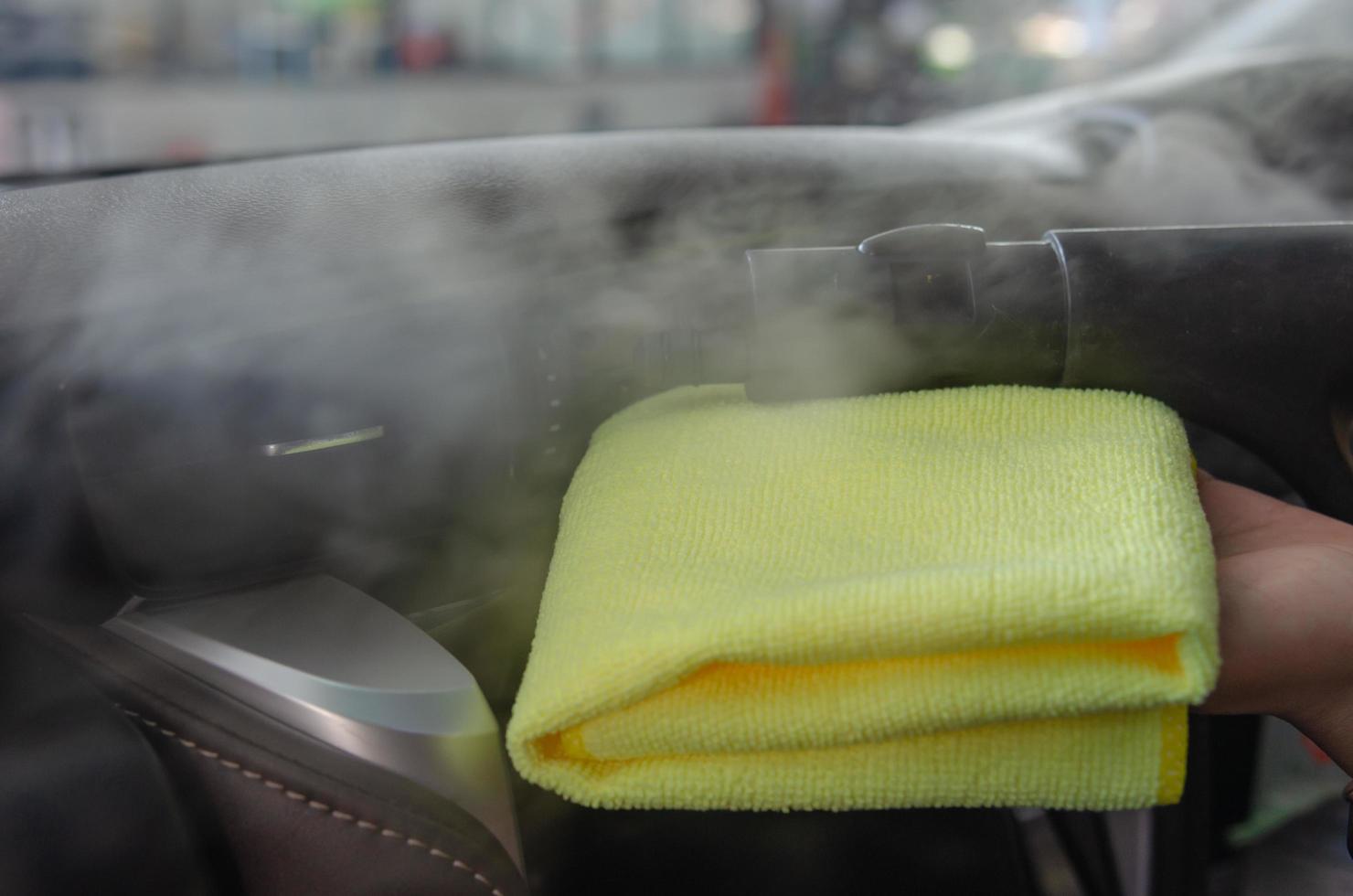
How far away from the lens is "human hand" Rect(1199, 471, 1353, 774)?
13.8 inches

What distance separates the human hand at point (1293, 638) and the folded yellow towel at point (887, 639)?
0.03m

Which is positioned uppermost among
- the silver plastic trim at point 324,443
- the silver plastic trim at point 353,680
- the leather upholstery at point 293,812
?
the silver plastic trim at point 324,443

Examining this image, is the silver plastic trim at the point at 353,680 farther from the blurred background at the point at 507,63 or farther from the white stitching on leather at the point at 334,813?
the blurred background at the point at 507,63

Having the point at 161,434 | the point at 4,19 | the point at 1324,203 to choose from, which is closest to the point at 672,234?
the point at 161,434

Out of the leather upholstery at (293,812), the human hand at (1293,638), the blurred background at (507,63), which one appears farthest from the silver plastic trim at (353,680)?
the blurred background at (507,63)

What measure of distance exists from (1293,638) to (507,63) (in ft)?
4.68

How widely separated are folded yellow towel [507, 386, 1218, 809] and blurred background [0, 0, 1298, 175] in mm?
477

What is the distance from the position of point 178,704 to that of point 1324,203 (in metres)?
0.71

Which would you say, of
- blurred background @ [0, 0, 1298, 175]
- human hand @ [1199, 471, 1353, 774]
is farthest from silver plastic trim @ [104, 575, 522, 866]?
blurred background @ [0, 0, 1298, 175]

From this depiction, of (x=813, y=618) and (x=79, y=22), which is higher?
(x=79, y=22)

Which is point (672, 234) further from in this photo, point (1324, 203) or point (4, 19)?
point (4, 19)

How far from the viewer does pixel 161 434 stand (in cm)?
38

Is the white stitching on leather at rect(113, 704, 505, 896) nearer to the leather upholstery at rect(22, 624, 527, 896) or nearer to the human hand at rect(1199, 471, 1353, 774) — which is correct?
the leather upholstery at rect(22, 624, 527, 896)

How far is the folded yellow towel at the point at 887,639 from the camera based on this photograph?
0.31 m
